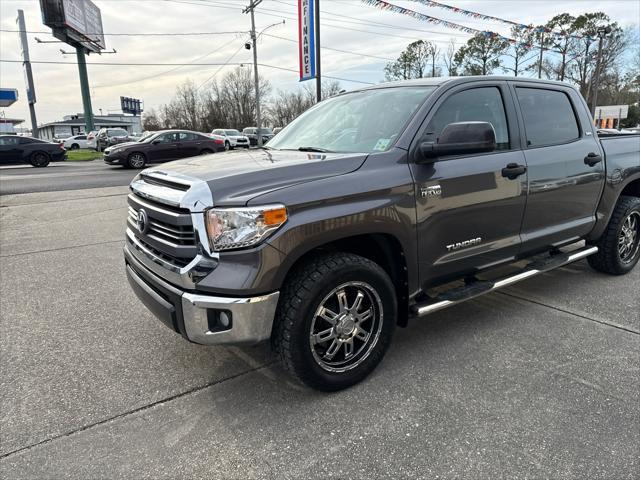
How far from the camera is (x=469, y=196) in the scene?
3.12 meters

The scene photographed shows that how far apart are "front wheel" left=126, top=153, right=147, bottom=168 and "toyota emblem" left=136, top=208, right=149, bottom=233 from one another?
17.0 metres

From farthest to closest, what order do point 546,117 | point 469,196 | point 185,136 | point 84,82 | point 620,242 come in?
point 84,82 → point 185,136 → point 620,242 → point 546,117 → point 469,196

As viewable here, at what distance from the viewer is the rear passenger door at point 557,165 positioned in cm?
364

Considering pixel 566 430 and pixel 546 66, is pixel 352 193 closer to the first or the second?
pixel 566 430

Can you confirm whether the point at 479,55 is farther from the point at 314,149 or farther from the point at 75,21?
the point at 314,149

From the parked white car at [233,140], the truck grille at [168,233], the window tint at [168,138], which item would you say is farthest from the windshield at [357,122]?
the parked white car at [233,140]

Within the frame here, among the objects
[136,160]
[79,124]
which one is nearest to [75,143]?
[136,160]

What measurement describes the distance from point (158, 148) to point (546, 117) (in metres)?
17.6

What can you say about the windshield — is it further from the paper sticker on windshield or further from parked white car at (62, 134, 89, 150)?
parked white car at (62, 134, 89, 150)

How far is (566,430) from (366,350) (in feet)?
3.80

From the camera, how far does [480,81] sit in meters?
3.42

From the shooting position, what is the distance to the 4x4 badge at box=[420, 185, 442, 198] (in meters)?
2.88

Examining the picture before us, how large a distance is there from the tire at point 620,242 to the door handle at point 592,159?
76cm

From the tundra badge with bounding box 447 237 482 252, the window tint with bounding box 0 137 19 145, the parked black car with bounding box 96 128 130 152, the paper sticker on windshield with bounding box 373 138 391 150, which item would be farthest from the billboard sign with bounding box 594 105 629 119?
the paper sticker on windshield with bounding box 373 138 391 150
